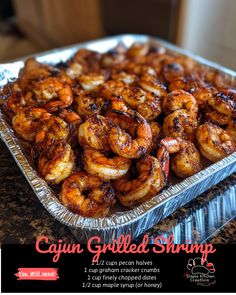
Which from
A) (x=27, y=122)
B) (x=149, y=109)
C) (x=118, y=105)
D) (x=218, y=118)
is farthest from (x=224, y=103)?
(x=27, y=122)

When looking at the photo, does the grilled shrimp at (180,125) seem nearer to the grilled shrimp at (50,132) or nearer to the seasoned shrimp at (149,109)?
the seasoned shrimp at (149,109)

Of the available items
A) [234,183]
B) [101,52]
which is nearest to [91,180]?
[234,183]

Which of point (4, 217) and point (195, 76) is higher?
point (195, 76)

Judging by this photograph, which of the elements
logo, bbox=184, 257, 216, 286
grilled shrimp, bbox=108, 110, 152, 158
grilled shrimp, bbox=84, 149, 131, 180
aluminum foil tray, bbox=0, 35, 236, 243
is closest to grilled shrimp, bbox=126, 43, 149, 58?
grilled shrimp, bbox=108, 110, 152, 158

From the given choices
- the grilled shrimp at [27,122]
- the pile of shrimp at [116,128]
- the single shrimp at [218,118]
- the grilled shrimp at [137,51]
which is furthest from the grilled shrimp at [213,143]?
the grilled shrimp at [137,51]

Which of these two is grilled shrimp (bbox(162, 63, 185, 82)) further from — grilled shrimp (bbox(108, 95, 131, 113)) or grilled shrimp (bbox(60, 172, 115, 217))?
grilled shrimp (bbox(60, 172, 115, 217))

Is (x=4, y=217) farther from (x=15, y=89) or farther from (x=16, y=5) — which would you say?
(x=16, y=5)

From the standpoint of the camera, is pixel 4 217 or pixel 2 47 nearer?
pixel 4 217
